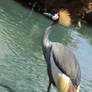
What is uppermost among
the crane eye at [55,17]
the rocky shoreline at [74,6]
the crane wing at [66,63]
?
the crane eye at [55,17]

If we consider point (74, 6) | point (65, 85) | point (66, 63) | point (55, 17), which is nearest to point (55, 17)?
point (55, 17)

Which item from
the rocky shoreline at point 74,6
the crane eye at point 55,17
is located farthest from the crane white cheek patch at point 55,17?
the rocky shoreline at point 74,6

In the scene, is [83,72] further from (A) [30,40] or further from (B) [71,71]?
(B) [71,71]

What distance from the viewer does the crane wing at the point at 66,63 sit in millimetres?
3775

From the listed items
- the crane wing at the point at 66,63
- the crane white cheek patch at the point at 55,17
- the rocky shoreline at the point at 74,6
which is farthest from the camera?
the rocky shoreline at the point at 74,6

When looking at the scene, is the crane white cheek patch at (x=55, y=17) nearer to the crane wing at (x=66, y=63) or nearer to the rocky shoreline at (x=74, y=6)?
the crane wing at (x=66, y=63)

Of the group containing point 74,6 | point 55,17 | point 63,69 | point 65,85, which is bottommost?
point 74,6

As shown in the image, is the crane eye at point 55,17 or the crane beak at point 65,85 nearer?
the crane beak at point 65,85

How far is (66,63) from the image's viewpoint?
12.5 ft

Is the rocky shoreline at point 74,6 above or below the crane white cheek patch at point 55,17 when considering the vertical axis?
below

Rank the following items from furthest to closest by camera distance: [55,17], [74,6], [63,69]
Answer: [74,6]
[55,17]
[63,69]

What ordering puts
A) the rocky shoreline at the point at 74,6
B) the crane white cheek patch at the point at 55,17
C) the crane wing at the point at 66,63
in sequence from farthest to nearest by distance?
the rocky shoreline at the point at 74,6
the crane white cheek patch at the point at 55,17
the crane wing at the point at 66,63

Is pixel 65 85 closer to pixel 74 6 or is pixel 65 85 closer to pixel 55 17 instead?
pixel 55 17

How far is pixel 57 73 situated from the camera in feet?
12.6
